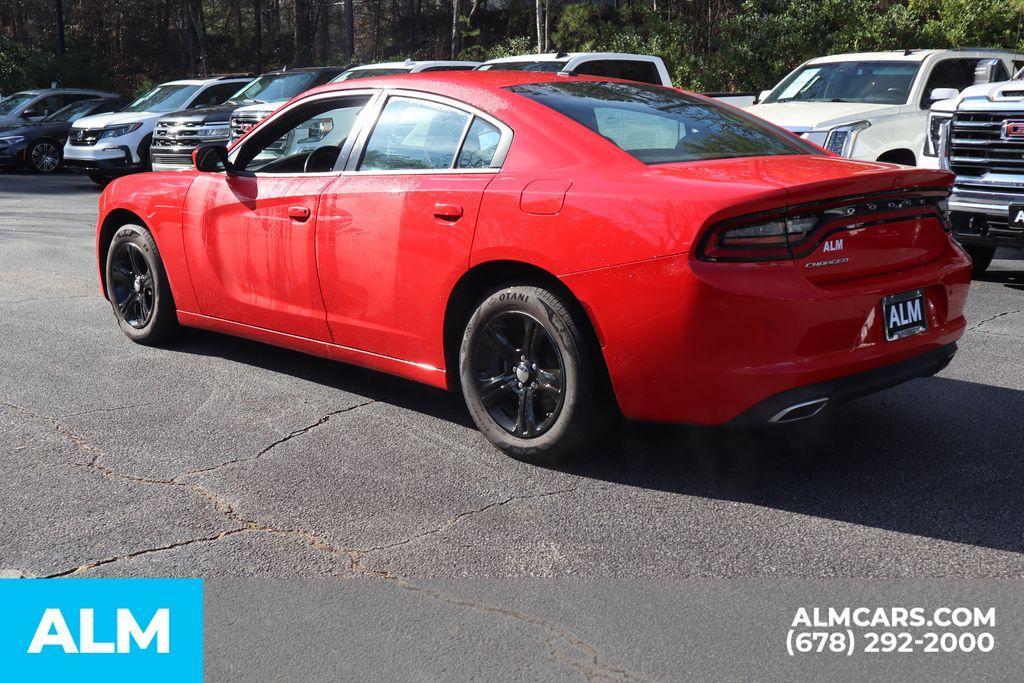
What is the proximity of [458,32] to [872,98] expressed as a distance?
21096 millimetres

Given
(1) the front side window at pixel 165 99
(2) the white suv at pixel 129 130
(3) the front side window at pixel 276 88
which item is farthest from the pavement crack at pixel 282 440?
(1) the front side window at pixel 165 99

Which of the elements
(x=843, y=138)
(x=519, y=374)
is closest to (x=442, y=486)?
(x=519, y=374)

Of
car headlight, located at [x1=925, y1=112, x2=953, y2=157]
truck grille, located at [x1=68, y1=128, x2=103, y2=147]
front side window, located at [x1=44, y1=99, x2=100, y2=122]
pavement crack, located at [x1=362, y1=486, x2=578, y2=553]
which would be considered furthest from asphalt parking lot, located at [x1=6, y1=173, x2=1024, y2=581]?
front side window, located at [x1=44, y1=99, x2=100, y2=122]

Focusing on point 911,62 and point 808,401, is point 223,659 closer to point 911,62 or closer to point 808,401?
point 808,401

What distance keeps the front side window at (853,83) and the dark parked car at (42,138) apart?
624 inches

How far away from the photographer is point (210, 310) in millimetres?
6129

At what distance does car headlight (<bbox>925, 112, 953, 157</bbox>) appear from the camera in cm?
897

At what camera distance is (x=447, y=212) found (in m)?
4.73

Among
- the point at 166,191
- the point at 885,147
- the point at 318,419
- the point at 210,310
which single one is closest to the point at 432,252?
the point at 318,419

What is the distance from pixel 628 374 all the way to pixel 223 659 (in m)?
1.82

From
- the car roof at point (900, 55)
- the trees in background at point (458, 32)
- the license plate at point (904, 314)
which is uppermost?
the trees in background at point (458, 32)

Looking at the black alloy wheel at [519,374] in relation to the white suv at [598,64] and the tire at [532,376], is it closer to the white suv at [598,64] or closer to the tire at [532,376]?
the tire at [532,376]

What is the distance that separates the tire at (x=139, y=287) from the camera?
651 centimetres

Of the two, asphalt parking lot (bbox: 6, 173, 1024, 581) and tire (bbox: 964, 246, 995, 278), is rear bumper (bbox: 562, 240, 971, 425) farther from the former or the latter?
tire (bbox: 964, 246, 995, 278)
